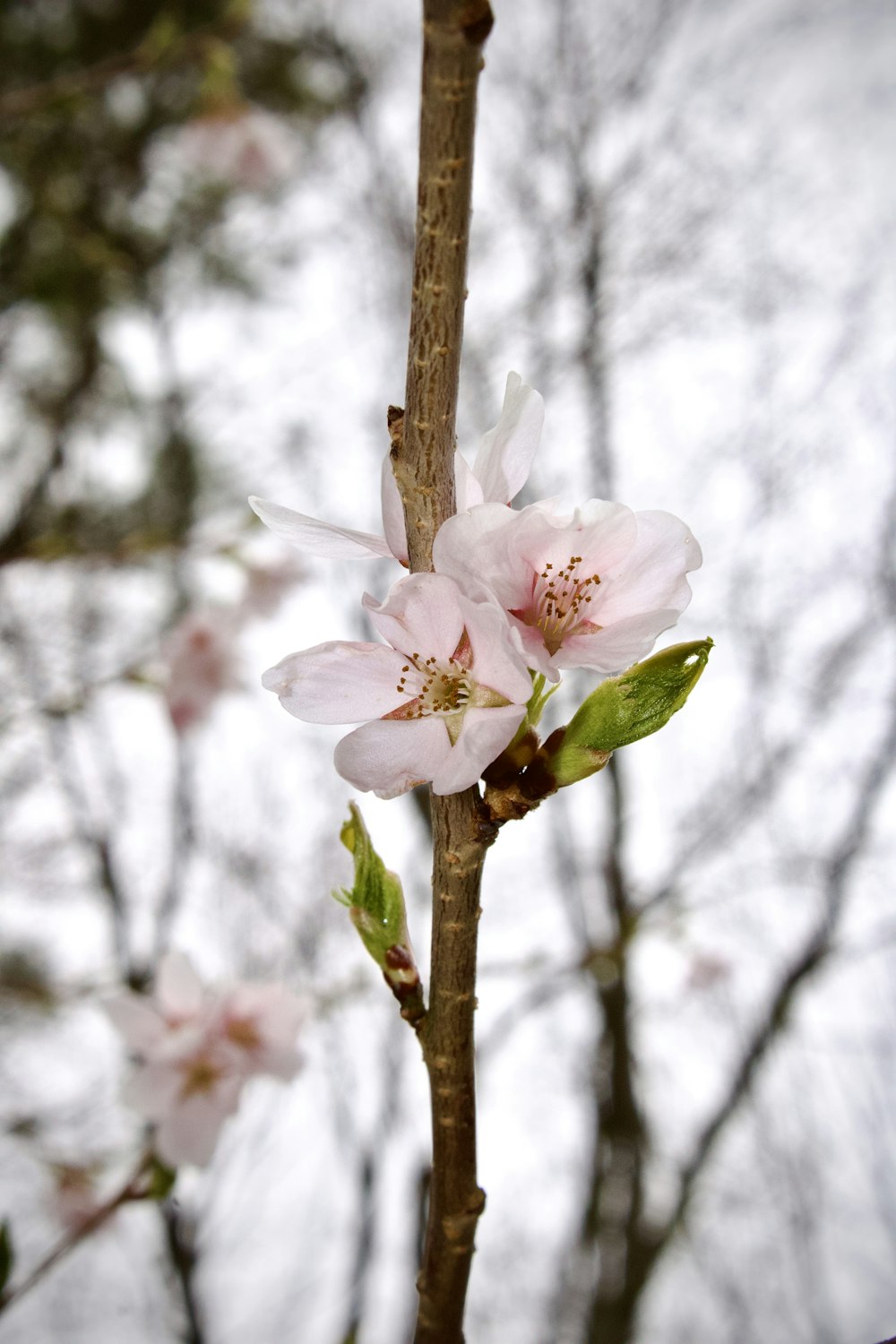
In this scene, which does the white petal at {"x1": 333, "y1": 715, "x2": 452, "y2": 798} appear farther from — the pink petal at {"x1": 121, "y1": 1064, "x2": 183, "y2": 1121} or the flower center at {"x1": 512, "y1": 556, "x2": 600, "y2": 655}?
the pink petal at {"x1": 121, "y1": 1064, "x2": 183, "y2": 1121}

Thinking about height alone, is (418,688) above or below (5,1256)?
above

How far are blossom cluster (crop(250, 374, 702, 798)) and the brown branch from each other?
0.03 metres

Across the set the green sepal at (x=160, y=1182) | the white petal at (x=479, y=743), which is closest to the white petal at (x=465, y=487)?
the white petal at (x=479, y=743)

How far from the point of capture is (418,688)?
50 cm

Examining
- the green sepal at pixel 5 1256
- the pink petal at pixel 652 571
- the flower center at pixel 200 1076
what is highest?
the flower center at pixel 200 1076

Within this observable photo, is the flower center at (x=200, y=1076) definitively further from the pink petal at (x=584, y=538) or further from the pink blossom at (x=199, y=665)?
the pink petal at (x=584, y=538)

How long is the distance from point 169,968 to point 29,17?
10.7 ft

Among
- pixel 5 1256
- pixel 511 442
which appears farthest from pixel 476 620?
pixel 5 1256

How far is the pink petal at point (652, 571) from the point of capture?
0.47 meters

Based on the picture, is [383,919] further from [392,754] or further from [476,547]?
[476,547]

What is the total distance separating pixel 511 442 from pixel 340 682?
157 millimetres

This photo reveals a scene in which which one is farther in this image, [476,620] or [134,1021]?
[134,1021]

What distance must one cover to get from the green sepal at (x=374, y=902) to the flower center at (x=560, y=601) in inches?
5.7

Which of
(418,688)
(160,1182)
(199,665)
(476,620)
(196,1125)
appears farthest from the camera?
(199,665)
